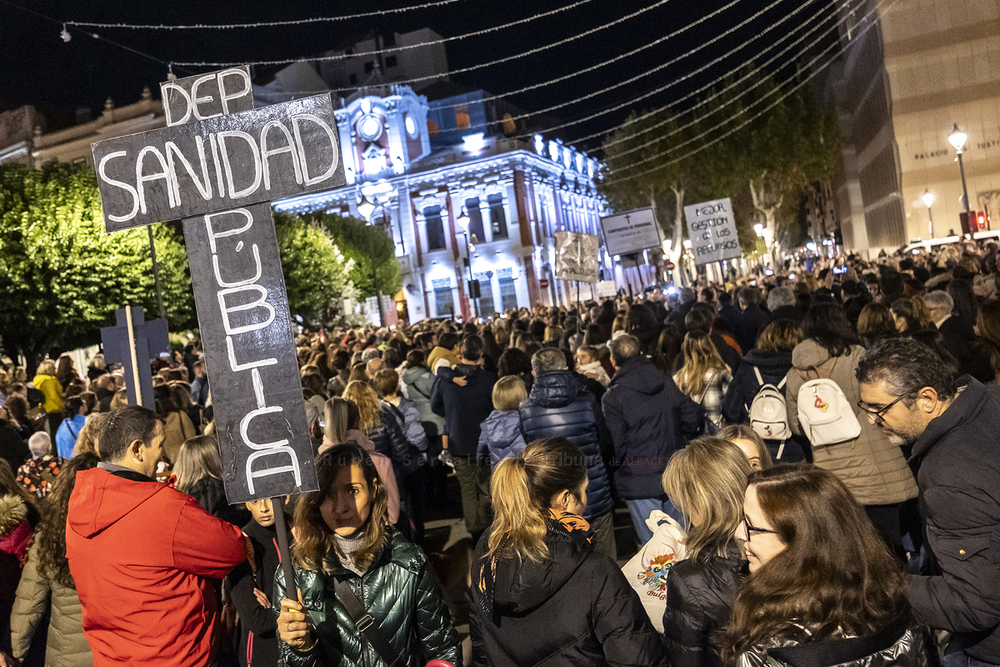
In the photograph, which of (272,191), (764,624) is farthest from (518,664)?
(272,191)

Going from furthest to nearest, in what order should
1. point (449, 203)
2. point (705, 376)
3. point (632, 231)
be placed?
1. point (449, 203)
2. point (632, 231)
3. point (705, 376)

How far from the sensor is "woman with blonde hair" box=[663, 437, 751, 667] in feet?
8.46

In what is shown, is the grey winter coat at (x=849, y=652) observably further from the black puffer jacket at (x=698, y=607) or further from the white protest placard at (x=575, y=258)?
the white protest placard at (x=575, y=258)

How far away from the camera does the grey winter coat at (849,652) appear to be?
6.25 feet

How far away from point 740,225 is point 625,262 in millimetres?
40522

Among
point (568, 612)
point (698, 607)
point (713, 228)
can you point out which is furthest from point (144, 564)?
point (713, 228)

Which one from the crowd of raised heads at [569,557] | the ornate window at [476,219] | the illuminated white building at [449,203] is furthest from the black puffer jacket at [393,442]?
the ornate window at [476,219]

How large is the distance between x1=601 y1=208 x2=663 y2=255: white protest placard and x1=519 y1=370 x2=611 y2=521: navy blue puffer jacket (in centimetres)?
1218

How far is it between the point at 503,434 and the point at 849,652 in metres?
4.48

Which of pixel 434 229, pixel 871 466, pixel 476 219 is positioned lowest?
pixel 871 466

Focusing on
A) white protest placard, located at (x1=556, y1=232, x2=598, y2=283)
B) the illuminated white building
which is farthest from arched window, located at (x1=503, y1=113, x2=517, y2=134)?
white protest placard, located at (x1=556, y1=232, x2=598, y2=283)

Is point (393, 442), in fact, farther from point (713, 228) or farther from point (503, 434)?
point (713, 228)

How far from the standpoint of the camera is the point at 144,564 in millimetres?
3119

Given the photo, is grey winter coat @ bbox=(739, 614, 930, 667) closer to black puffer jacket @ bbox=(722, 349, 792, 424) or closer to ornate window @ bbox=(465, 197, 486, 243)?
black puffer jacket @ bbox=(722, 349, 792, 424)
